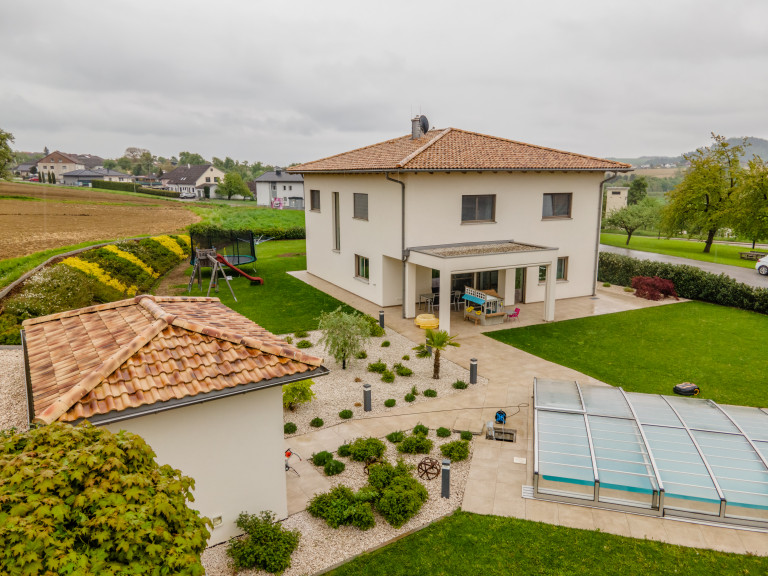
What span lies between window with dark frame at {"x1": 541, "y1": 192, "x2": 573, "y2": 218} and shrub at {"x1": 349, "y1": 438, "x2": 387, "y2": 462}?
1662 cm

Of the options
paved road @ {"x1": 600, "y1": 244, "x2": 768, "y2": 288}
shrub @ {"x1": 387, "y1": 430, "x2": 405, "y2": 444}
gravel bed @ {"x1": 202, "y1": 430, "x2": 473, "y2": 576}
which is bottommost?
gravel bed @ {"x1": 202, "y1": 430, "x2": 473, "y2": 576}

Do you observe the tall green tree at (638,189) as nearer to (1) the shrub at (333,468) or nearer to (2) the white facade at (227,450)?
(1) the shrub at (333,468)

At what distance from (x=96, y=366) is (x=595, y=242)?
77.7 ft

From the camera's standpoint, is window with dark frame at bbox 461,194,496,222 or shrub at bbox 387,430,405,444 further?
window with dark frame at bbox 461,194,496,222

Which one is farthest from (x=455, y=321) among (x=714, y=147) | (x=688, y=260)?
(x=714, y=147)

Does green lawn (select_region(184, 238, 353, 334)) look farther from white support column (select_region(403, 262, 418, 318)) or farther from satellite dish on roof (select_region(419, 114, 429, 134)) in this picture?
satellite dish on roof (select_region(419, 114, 429, 134))

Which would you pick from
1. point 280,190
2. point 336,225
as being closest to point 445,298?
point 336,225

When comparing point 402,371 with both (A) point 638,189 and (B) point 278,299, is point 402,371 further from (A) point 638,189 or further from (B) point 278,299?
(A) point 638,189

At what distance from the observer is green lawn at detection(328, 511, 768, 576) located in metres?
8.36

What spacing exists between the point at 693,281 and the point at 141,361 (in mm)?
26964

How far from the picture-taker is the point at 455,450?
38.3ft

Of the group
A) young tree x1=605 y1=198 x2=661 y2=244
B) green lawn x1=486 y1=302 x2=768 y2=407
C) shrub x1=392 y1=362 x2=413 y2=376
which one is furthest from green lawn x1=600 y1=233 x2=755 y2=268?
shrub x1=392 y1=362 x2=413 y2=376

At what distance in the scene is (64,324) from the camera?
11.0 metres

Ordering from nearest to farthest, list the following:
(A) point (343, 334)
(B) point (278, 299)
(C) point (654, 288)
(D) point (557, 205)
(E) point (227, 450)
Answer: (E) point (227, 450)
(A) point (343, 334)
(D) point (557, 205)
(B) point (278, 299)
(C) point (654, 288)
